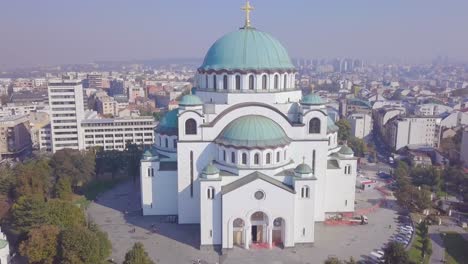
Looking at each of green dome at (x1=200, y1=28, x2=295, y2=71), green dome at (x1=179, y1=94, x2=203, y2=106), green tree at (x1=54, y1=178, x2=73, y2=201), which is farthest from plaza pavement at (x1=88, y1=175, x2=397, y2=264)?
green dome at (x1=200, y1=28, x2=295, y2=71)

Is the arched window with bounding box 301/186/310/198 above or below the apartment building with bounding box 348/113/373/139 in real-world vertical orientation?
above

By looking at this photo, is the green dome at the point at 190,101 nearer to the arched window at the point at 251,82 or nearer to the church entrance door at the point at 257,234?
the arched window at the point at 251,82

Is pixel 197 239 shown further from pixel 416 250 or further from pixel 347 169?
pixel 416 250

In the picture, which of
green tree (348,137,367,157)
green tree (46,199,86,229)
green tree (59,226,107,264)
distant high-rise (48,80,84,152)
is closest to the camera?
green tree (59,226,107,264)

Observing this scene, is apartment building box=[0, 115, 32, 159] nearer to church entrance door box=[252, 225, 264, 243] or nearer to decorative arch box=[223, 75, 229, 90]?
decorative arch box=[223, 75, 229, 90]

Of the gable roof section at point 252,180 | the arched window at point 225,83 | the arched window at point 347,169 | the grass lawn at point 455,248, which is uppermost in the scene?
the arched window at point 225,83

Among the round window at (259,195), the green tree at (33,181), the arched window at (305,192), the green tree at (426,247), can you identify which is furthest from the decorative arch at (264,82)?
the green tree at (33,181)
